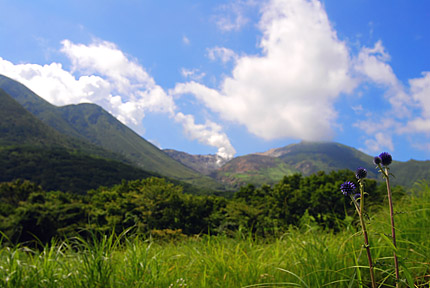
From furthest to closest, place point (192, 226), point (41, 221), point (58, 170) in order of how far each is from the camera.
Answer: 1. point (58, 170)
2. point (192, 226)
3. point (41, 221)

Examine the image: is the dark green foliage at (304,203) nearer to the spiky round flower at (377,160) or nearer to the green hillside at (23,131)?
the spiky round flower at (377,160)

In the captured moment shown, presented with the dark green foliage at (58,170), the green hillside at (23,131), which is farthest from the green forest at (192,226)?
the green hillside at (23,131)

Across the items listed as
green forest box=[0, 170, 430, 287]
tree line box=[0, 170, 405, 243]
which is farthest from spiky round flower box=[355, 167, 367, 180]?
tree line box=[0, 170, 405, 243]

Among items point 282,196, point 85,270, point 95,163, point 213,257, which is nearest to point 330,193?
point 282,196

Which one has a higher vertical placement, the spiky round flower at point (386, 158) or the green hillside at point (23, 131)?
the spiky round flower at point (386, 158)

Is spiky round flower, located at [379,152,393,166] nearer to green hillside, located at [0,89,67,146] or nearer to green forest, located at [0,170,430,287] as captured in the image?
green forest, located at [0,170,430,287]

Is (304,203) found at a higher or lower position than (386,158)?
lower

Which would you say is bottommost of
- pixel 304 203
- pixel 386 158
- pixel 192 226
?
pixel 192 226

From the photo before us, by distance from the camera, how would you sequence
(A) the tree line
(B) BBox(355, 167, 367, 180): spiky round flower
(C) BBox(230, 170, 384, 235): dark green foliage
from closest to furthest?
1. (B) BBox(355, 167, 367, 180): spiky round flower
2. (A) the tree line
3. (C) BBox(230, 170, 384, 235): dark green foliage

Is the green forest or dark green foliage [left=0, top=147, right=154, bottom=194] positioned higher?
the green forest

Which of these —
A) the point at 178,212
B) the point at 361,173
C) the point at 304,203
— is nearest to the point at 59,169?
the point at 178,212

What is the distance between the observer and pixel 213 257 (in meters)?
3.26

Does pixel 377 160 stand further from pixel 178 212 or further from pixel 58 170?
pixel 58 170

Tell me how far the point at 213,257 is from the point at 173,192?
558 inches
